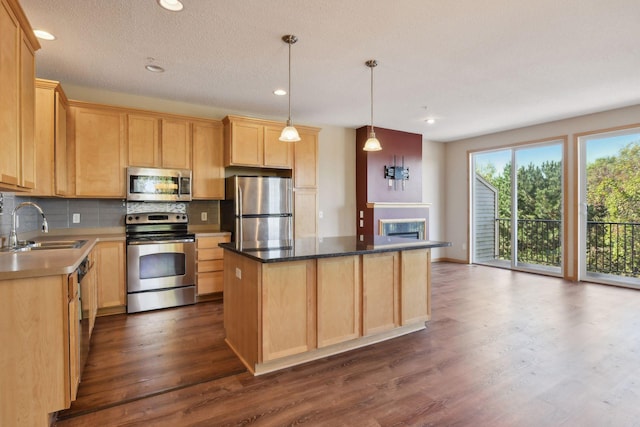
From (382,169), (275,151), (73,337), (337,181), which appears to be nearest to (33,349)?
(73,337)

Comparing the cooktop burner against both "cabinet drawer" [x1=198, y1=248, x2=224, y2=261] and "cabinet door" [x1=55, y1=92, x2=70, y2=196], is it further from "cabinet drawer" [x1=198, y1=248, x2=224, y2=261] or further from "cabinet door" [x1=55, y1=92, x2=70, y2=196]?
"cabinet door" [x1=55, y1=92, x2=70, y2=196]

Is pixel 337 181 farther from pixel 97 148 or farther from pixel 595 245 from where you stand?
pixel 595 245

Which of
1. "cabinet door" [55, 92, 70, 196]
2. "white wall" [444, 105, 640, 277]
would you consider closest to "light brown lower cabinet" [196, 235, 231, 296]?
"cabinet door" [55, 92, 70, 196]

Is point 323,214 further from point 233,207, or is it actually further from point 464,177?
point 464,177

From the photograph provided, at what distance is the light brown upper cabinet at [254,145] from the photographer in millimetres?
4484

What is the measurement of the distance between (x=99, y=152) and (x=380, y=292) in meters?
3.52

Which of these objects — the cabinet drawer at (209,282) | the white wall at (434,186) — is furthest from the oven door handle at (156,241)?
the white wall at (434,186)

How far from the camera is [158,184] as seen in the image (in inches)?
163

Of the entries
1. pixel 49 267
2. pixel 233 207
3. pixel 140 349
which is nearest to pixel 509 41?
pixel 233 207

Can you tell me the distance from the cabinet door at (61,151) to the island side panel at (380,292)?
3159mm

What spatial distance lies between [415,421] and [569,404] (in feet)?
3.28

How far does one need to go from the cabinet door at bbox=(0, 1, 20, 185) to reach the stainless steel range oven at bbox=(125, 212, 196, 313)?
6.22ft

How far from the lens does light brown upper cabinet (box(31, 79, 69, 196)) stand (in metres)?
3.15

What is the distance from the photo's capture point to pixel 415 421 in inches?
74.3
